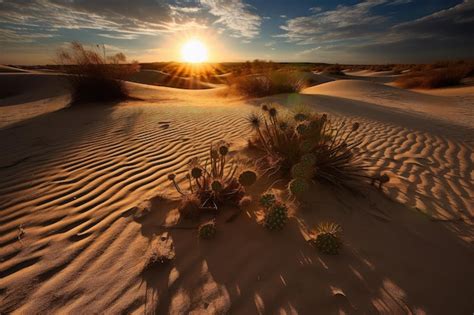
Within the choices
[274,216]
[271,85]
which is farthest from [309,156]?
[271,85]

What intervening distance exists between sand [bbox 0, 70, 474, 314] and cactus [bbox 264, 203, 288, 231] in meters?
0.09

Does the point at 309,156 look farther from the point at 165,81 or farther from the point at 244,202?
the point at 165,81

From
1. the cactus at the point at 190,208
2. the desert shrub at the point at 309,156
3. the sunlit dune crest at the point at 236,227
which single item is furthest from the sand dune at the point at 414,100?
the cactus at the point at 190,208

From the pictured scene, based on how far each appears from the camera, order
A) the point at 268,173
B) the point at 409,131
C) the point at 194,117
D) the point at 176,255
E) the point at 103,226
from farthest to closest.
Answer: the point at 194,117
the point at 409,131
the point at 268,173
the point at 103,226
the point at 176,255

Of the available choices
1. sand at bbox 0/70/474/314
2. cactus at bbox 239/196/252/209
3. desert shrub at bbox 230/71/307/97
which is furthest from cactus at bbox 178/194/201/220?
desert shrub at bbox 230/71/307/97

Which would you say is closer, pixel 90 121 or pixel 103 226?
pixel 103 226

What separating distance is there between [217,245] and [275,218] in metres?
0.66

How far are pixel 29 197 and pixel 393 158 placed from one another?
19.6 feet

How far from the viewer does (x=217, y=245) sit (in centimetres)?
233

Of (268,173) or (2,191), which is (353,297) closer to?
(268,173)

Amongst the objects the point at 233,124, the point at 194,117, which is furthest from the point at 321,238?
the point at 194,117

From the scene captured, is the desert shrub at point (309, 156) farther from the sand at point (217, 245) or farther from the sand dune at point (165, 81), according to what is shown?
the sand dune at point (165, 81)

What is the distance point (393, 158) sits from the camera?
175 inches

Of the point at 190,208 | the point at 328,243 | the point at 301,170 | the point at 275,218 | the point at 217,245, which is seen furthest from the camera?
the point at 301,170
